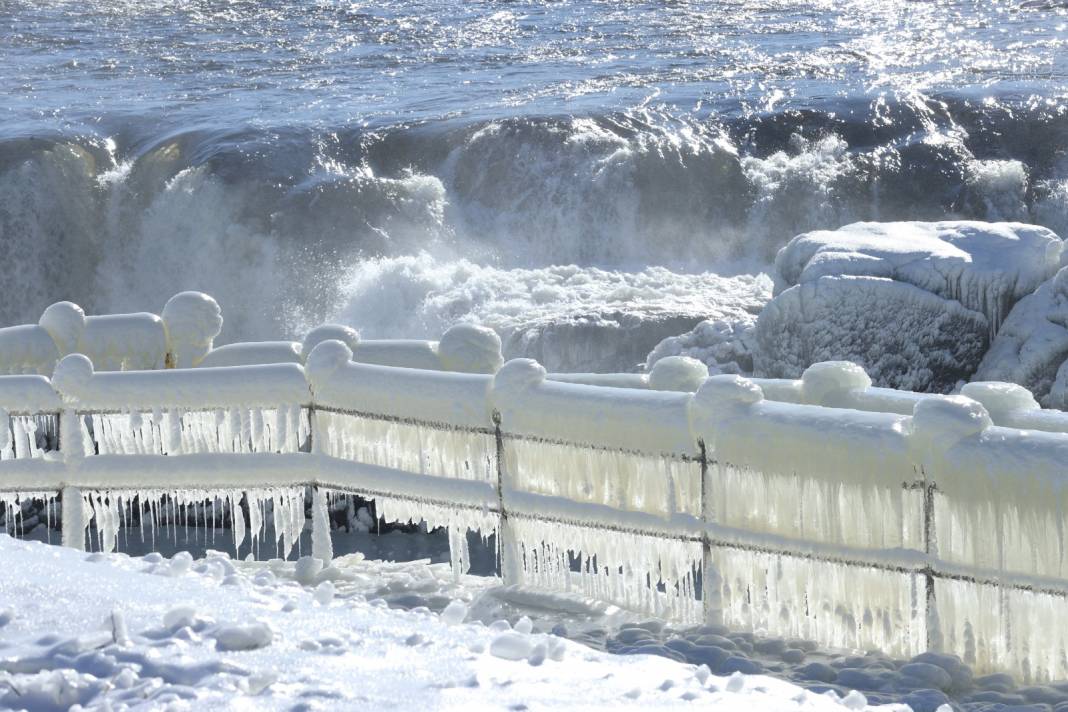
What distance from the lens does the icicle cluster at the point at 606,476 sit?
6098 millimetres

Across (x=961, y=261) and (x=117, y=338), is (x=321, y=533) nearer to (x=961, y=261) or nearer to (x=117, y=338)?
(x=117, y=338)

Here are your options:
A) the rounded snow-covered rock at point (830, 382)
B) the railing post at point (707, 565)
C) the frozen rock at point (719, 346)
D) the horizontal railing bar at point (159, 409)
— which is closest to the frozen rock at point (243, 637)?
the railing post at point (707, 565)

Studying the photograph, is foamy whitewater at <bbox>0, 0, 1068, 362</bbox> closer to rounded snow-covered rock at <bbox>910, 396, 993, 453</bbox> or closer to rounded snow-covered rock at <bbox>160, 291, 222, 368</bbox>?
rounded snow-covered rock at <bbox>160, 291, 222, 368</bbox>

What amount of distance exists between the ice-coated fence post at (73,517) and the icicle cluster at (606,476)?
2277mm

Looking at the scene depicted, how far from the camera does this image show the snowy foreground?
432 cm

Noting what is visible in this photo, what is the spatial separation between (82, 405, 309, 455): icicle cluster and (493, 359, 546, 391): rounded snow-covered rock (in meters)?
1.17

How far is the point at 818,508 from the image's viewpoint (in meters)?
5.74

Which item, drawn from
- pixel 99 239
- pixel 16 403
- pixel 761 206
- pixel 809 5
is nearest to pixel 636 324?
pixel 761 206

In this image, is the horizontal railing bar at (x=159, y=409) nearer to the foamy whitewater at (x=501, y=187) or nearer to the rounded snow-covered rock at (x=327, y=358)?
the rounded snow-covered rock at (x=327, y=358)

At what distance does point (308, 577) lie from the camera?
7.15m

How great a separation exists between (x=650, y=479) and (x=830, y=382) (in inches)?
39.8

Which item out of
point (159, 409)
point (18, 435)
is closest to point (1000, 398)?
point (159, 409)

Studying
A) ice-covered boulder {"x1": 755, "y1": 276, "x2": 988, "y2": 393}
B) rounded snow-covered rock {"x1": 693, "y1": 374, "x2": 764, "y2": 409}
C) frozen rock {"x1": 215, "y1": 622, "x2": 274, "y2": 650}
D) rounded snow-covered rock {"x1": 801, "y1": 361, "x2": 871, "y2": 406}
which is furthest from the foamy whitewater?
frozen rock {"x1": 215, "y1": 622, "x2": 274, "y2": 650}

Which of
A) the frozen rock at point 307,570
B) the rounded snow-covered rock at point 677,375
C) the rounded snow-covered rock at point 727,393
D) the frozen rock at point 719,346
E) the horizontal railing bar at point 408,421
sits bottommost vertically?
the frozen rock at point 719,346
